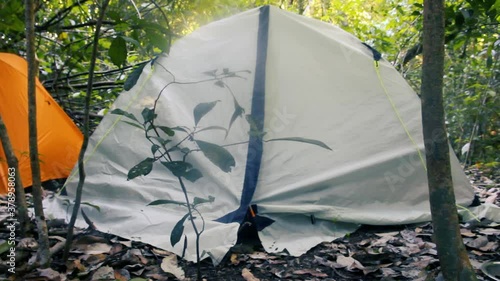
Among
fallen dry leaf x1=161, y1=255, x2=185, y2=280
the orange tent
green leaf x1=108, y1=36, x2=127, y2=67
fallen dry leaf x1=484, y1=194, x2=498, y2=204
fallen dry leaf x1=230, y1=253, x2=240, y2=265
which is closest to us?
green leaf x1=108, y1=36, x2=127, y2=67

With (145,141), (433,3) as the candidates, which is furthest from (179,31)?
(433,3)

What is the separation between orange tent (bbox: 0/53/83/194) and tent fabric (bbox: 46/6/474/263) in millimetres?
508

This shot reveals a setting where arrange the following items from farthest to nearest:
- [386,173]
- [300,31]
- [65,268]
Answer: [300,31]
[386,173]
[65,268]

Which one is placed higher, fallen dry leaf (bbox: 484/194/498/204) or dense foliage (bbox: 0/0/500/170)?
dense foliage (bbox: 0/0/500/170)

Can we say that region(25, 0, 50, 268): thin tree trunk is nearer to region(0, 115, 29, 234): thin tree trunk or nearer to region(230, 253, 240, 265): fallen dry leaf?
region(0, 115, 29, 234): thin tree trunk

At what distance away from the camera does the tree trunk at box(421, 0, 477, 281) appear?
1036 millimetres

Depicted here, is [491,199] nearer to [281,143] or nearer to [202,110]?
[281,143]

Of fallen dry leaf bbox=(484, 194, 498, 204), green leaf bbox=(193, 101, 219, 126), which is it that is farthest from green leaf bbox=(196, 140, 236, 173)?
fallen dry leaf bbox=(484, 194, 498, 204)

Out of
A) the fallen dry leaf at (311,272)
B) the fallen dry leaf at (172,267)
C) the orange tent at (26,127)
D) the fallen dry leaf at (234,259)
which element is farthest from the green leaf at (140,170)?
the orange tent at (26,127)

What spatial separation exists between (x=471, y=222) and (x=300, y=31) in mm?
1345

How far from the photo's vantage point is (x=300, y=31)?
2.38 meters

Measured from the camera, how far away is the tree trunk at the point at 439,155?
1.04m

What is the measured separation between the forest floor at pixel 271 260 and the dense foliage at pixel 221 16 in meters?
0.83

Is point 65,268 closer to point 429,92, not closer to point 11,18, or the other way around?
point 11,18
